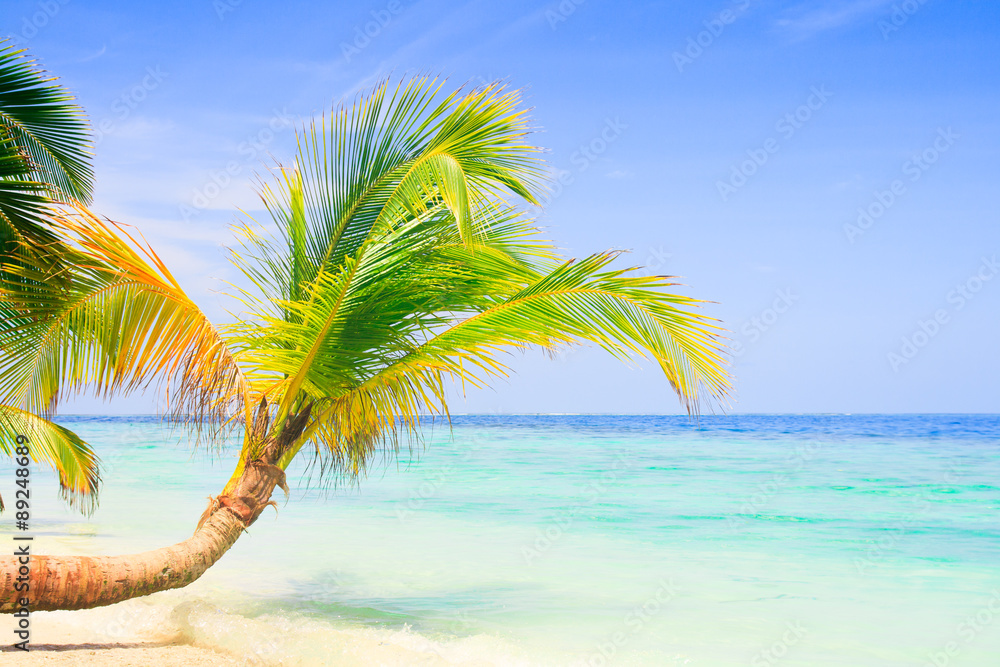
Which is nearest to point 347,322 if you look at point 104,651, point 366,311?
point 366,311

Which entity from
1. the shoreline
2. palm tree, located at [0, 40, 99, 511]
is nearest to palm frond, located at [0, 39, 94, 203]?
palm tree, located at [0, 40, 99, 511]

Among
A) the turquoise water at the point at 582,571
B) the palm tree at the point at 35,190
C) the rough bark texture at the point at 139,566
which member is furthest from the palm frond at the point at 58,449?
the rough bark texture at the point at 139,566

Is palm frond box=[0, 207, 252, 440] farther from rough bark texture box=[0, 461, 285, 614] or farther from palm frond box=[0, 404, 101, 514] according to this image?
palm frond box=[0, 404, 101, 514]

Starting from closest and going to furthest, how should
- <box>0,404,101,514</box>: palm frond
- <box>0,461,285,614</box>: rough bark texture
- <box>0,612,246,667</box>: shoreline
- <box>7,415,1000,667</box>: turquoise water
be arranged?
1. <box>0,461,285,614</box>: rough bark texture
2. <box>0,612,246,667</box>: shoreline
3. <box>7,415,1000,667</box>: turquoise water
4. <box>0,404,101,514</box>: palm frond

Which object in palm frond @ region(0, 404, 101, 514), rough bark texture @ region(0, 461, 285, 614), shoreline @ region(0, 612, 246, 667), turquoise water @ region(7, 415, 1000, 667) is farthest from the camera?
palm frond @ region(0, 404, 101, 514)

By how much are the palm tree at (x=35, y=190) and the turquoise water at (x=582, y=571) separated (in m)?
1.53

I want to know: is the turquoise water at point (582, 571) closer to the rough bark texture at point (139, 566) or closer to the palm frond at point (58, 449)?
the rough bark texture at point (139, 566)

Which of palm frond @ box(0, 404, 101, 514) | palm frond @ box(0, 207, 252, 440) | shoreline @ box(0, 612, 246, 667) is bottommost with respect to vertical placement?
shoreline @ box(0, 612, 246, 667)

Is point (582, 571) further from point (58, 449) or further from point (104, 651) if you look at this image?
point (58, 449)

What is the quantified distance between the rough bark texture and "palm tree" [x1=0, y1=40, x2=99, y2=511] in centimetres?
136

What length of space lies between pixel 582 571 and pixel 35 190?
608 cm

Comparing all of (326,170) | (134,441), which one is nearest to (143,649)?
(326,170)

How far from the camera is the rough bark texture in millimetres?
3653

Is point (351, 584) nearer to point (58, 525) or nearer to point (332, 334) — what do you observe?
point (332, 334)
